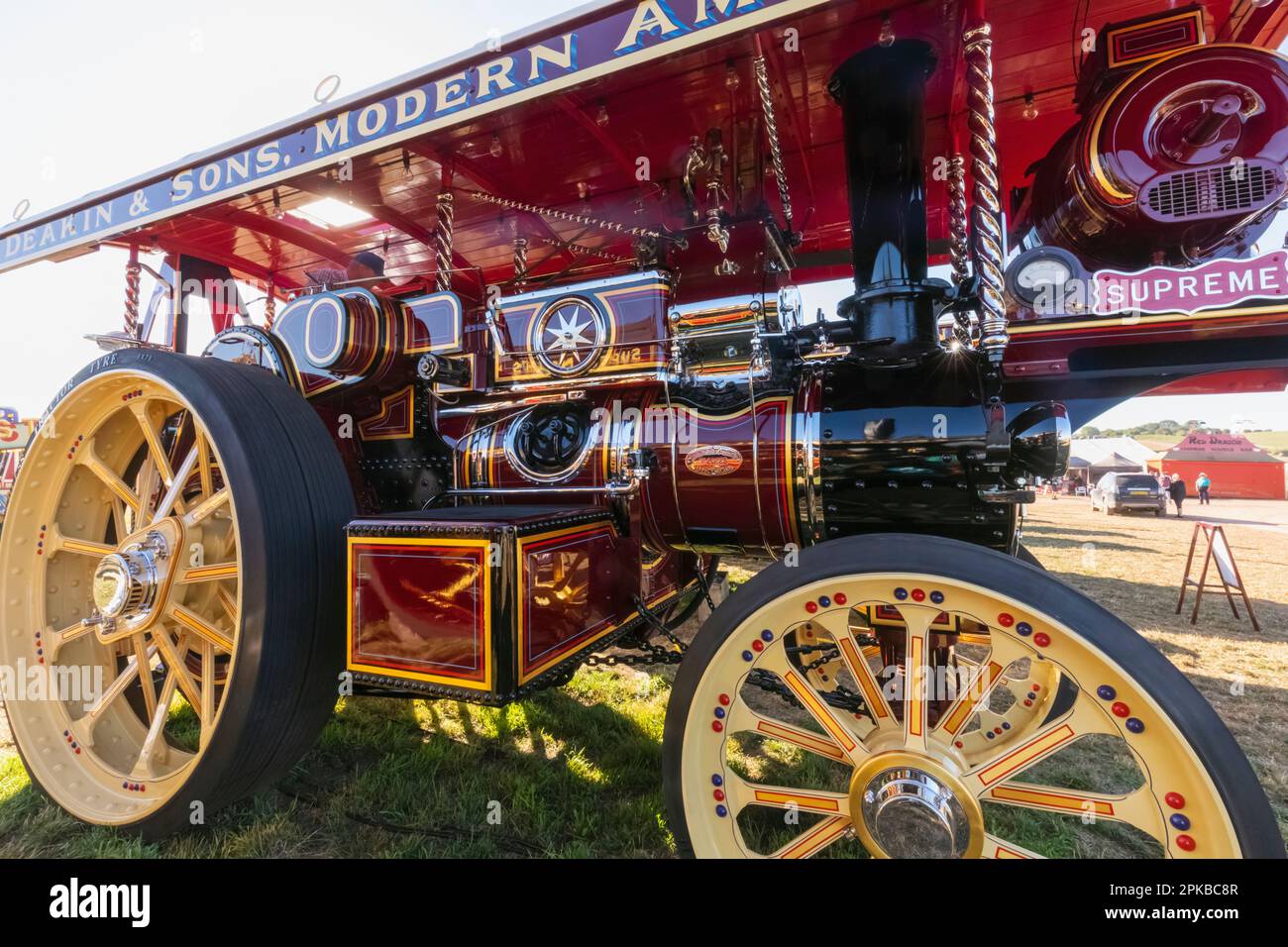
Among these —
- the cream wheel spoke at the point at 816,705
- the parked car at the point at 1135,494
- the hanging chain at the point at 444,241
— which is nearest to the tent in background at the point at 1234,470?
the parked car at the point at 1135,494

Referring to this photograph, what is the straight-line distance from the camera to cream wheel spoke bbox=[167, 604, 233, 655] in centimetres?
196

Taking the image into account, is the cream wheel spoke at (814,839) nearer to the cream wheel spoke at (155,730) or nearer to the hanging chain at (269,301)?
the cream wheel spoke at (155,730)

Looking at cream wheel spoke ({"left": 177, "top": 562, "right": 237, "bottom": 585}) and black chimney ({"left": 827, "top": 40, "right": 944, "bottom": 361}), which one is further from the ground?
black chimney ({"left": 827, "top": 40, "right": 944, "bottom": 361})

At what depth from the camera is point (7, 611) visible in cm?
226

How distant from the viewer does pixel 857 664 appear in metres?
1.42

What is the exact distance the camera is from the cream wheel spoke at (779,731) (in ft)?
4.75

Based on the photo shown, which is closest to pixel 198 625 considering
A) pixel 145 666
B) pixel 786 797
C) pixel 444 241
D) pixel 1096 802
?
pixel 145 666

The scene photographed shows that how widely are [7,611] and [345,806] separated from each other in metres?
1.50

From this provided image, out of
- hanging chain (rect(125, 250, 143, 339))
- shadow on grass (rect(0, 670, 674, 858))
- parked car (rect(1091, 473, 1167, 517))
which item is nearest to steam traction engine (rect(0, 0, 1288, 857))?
shadow on grass (rect(0, 670, 674, 858))

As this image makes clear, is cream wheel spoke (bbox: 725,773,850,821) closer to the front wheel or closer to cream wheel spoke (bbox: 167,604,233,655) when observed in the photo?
the front wheel

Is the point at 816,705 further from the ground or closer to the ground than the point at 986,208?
closer to the ground

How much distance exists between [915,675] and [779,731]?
360mm

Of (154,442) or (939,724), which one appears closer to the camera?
(939,724)

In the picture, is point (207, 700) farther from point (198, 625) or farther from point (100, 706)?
point (100, 706)
